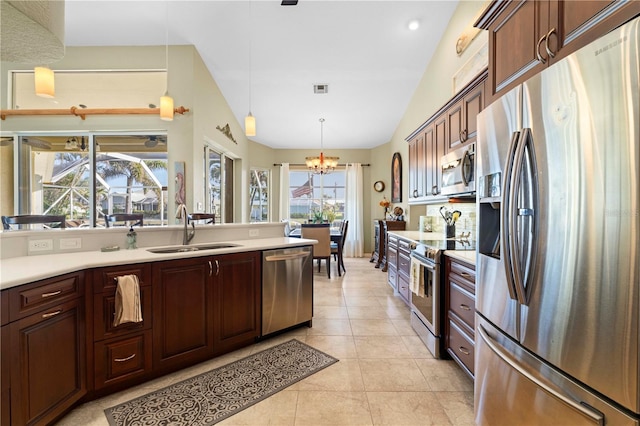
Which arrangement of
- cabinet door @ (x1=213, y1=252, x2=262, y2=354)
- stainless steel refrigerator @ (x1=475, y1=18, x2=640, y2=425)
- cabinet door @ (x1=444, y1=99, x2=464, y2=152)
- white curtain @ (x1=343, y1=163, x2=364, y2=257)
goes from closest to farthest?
stainless steel refrigerator @ (x1=475, y1=18, x2=640, y2=425), cabinet door @ (x1=213, y1=252, x2=262, y2=354), cabinet door @ (x1=444, y1=99, x2=464, y2=152), white curtain @ (x1=343, y1=163, x2=364, y2=257)

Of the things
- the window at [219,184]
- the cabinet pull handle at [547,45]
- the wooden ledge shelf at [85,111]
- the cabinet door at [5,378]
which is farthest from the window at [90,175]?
the cabinet pull handle at [547,45]

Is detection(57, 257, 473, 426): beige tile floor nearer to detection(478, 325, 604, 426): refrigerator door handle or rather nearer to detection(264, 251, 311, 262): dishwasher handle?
detection(478, 325, 604, 426): refrigerator door handle

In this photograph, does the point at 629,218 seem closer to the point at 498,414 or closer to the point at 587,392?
the point at 587,392

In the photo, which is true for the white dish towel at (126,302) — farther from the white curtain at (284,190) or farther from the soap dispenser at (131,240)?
the white curtain at (284,190)

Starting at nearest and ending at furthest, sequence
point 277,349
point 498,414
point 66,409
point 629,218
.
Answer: point 629,218 < point 498,414 < point 66,409 < point 277,349

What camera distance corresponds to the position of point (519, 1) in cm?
138

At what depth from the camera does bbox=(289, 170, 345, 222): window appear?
7.95 meters

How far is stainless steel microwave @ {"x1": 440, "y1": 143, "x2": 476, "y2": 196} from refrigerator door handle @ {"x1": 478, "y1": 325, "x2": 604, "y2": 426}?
4.53 ft

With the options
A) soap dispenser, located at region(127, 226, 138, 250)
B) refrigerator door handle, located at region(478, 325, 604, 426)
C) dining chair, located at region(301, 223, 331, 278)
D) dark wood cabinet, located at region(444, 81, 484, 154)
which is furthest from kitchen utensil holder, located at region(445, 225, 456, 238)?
soap dispenser, located at region(127, 226, 138, 250)

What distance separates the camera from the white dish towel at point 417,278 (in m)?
2.64

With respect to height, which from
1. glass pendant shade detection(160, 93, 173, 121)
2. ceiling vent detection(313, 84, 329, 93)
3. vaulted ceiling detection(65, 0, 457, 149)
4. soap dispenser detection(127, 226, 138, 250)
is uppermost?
vaulted ceiling detection(65, 0, 457, 149)

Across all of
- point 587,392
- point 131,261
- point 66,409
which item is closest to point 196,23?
point 131,261

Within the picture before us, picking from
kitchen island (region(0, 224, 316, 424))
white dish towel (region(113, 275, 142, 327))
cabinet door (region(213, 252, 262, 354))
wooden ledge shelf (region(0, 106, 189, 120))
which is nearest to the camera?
kitchen island (region(0, 224, 316, 424))

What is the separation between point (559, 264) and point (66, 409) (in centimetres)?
262
